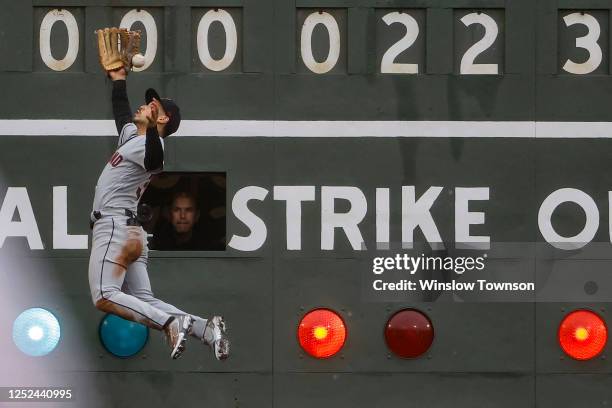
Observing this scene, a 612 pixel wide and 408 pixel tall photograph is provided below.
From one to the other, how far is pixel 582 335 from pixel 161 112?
2.03 metres

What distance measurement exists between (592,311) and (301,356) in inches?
49.6

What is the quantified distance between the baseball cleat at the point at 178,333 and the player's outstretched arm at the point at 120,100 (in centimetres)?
85

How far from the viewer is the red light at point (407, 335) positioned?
6.62m

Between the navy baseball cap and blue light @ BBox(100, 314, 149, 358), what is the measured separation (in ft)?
2.72

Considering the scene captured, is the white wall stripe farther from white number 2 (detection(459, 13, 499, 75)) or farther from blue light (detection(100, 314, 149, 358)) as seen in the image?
blue light (detection(100, 314, 149, 358))

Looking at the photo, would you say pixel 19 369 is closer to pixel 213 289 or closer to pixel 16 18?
pixel 213 289

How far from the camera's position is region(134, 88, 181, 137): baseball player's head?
6.57 m

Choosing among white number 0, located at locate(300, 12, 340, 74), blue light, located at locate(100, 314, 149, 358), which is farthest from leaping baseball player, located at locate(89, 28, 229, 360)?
white number 0, located at locate(300, 12, 340, 74)

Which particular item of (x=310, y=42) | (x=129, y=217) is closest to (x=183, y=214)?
(x=129, y=217)

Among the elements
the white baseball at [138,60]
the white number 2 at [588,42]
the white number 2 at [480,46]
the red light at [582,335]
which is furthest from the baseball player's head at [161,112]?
the red light at [582,335]

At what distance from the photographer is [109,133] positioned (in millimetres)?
6676

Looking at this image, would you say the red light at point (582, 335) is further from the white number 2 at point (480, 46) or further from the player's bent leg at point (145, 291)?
the player's bent leg at point (145, 291)

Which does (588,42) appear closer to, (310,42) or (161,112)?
(310,42)

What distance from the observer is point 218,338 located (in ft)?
21.4
